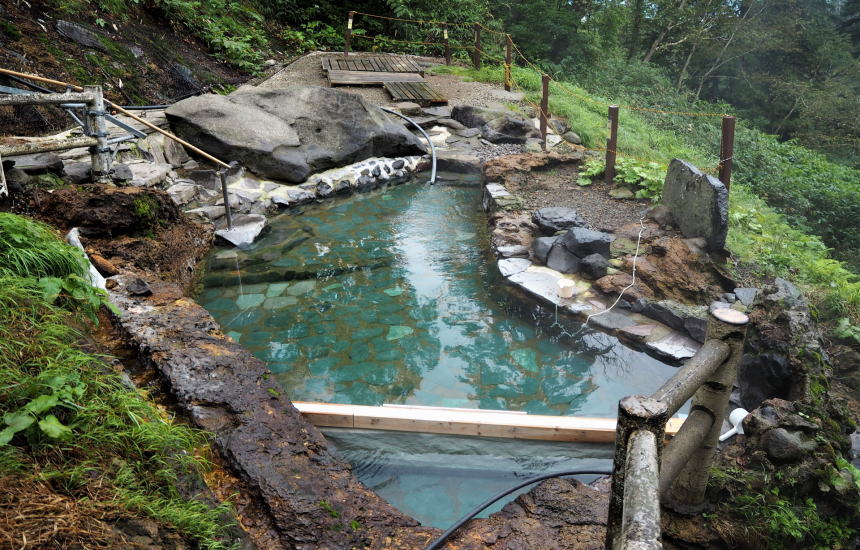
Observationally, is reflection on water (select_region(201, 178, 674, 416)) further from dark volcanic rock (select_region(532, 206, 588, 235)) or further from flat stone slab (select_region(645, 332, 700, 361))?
dark volcanic rock (select_region(532, 206, 588, 235))

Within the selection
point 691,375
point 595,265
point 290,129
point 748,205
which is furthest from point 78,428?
point 748,205

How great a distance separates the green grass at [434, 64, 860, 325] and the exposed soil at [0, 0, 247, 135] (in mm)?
6477

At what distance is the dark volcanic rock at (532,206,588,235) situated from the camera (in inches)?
265

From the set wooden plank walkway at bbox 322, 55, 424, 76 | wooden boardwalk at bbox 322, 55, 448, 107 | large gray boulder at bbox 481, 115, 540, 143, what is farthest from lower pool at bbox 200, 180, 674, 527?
wooden plank walkway at bbox 322, 55, 424, 76

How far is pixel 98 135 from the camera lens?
5457 millimetres

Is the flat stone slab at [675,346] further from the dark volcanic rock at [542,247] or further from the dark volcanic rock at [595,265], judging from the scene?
the dark volcanic rock at [542,247]

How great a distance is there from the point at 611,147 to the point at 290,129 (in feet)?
15.9

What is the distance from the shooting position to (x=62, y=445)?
2.09 m

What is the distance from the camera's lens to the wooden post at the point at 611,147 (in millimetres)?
7836

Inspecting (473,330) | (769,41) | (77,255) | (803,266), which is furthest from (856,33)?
(77,255)

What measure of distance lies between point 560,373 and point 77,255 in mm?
3577

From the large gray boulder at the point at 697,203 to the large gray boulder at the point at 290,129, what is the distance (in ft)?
16.0

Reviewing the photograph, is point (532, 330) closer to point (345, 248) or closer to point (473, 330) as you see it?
point (473, 330)

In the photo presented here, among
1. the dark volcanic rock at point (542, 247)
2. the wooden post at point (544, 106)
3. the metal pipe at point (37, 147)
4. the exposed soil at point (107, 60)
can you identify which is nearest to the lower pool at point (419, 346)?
the dark volcanic rock at point (542, 247)
